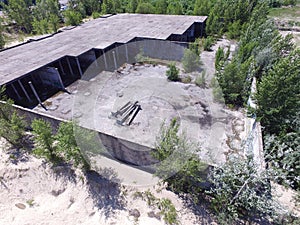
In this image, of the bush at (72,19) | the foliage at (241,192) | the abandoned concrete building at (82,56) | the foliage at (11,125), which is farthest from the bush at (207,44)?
the foliage at (11,125)

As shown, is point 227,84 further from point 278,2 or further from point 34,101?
point 278,2

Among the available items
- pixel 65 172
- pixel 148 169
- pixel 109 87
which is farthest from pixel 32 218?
pixel 109 87

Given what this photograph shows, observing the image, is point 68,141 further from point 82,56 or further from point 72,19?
point 72,19

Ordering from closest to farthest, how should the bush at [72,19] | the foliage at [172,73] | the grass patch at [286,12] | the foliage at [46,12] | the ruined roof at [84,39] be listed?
the ruined roof at [84,39] < the foliage at [172,73] < the bush at [72,19] < the foliage at [46,12] < the grass patch at [286,12]

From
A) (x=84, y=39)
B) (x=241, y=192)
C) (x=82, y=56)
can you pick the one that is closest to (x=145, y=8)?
(x=84, y=39)

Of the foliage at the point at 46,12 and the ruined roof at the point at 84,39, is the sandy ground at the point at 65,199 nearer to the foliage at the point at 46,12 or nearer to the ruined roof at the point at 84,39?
the ruined roof at the point at 84,39

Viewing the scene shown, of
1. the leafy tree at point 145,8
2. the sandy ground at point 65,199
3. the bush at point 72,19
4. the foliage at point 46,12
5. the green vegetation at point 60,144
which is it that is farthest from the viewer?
the leafy tree at point 145,8
